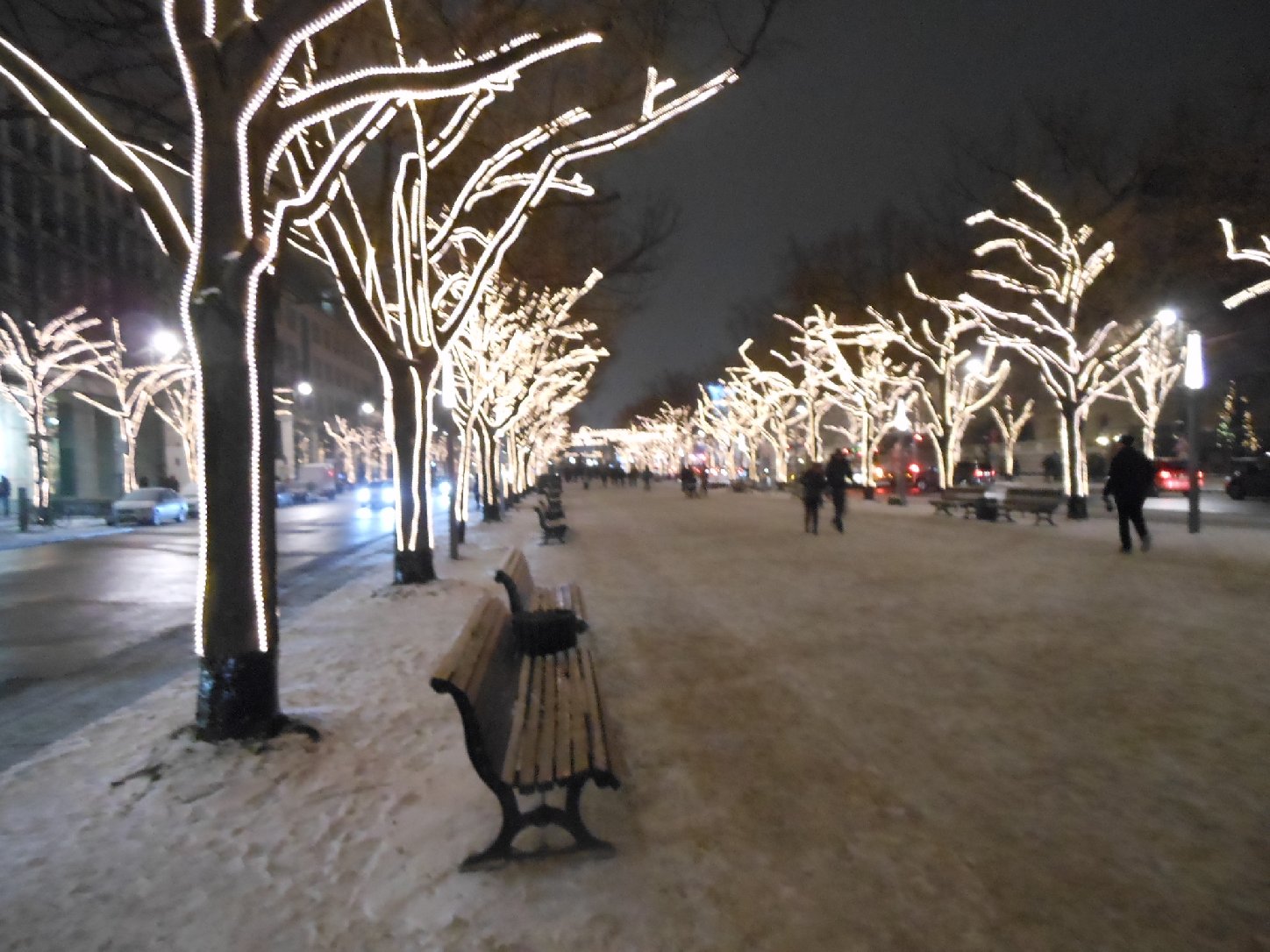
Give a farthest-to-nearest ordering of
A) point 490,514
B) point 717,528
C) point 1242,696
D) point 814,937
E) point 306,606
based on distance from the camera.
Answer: point 490,514 < point 717,528 < point 306,606 < point 1242,696 < point 814,937

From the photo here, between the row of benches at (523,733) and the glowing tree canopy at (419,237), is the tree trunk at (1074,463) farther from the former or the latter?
the row of benches at (523,733)

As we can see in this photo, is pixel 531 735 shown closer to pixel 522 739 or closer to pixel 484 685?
pixel 522 739

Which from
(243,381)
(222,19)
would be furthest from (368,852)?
(222,19)

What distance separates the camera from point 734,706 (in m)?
6.93

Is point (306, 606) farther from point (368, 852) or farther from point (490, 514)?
point (490, 514)

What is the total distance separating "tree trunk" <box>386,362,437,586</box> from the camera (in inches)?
535

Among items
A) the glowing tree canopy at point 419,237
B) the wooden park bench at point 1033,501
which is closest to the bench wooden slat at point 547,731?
the glowing tree canopy at point 419,237

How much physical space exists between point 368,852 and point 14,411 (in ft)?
150

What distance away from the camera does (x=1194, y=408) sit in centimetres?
1800

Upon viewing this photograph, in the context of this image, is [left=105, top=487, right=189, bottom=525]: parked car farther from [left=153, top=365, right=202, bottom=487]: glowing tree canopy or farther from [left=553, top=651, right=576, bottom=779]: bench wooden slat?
[left=553, top=651, right=576, bottom=779]: bench wooden slat

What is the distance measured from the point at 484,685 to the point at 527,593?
14.4 feet

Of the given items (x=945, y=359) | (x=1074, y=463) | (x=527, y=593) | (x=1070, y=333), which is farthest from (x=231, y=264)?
(x=945, y=359)

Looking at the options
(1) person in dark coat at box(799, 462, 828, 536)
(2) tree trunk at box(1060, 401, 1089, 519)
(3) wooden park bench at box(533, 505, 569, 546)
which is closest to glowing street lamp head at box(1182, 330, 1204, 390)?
(2) tree trunk at box(1060, 401, 1089, 519)

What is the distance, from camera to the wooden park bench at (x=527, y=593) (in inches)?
322
